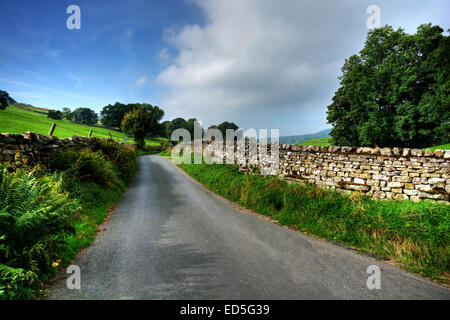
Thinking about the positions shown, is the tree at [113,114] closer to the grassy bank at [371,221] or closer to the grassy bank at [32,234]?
the grassy bank at [32,234]

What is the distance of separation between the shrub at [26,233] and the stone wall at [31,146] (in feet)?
8.95

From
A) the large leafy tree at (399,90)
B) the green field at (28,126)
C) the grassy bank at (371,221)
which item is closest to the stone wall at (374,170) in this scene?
the grassy bank at (371,221)

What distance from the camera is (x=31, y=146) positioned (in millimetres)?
6199

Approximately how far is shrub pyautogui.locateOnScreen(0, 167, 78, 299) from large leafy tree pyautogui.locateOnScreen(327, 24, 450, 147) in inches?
811

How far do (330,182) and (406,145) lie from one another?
51.7ft

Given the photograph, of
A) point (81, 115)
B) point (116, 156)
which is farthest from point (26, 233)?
point (81, 115)

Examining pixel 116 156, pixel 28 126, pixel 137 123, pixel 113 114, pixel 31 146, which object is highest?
pixel 113 114

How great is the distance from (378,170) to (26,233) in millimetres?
9678

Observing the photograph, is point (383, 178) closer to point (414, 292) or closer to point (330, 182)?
point (330, 182)

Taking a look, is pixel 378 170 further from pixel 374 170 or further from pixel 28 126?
pixel 28 126

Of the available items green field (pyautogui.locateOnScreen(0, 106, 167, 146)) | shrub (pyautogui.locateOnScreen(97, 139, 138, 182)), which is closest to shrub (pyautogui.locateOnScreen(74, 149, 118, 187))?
shrub (pyautogui.locateOnScreen(97, 139, 138, 182))

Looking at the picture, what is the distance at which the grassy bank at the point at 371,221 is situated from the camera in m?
3.77

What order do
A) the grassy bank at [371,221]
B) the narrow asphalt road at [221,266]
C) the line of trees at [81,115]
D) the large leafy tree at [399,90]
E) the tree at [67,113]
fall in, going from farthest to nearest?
the tree at [67,113]
the line of trees at [81,115]
the large leafy tree at [399,90]
the grassy bank at [371,221]
the narrow asphalt road at [221,266]
